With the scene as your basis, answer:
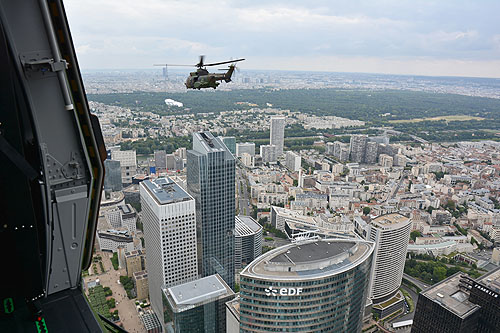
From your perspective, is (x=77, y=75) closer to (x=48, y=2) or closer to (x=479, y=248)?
(x=48, y=2)

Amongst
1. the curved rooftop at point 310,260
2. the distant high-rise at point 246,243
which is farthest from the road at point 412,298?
the curved rooftop at point 310,260

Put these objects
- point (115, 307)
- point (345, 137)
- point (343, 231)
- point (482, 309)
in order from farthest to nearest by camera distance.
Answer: point (345, 137) < point (343, 231) < point (115, 307) < point (482, 309)

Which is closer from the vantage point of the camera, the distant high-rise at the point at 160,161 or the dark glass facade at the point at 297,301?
the dark glass facade at the point at 297,301

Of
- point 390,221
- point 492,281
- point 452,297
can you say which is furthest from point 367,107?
point 452,297

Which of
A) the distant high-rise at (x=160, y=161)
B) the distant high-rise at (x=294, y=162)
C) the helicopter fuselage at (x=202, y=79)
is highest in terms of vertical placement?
the helicopter fuselage at (x=202, y=79)

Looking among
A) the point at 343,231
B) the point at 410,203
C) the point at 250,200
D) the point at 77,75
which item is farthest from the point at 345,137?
the point at 77,75

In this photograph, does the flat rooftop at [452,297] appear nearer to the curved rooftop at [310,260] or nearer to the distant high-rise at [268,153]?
the curved rooftop at [310,260]

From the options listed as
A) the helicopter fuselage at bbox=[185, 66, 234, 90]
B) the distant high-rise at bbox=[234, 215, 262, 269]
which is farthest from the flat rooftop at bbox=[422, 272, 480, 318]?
the helicopter fuselage at bbox=[185, 66, 234, 90]
